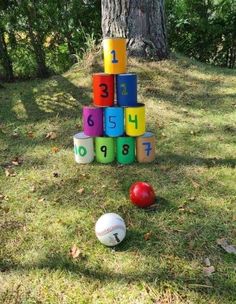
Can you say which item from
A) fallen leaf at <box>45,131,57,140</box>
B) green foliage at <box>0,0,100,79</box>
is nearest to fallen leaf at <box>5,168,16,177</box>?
fallen leaf at <box>45,131,57,140</box>

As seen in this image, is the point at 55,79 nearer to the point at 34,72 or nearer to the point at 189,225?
the point at 34,72

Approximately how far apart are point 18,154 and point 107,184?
1.45 metres

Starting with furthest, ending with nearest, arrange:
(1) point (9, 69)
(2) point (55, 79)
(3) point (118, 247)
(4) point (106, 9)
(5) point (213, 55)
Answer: (5) point (213, 55) → (1) point (9, 69) → (2) point (55, 79) → (4) point (106, 9) → (3) point (118, 247)

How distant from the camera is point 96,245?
10.7ft

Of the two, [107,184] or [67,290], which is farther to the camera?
[107,184]

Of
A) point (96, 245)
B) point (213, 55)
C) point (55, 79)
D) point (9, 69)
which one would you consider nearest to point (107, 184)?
point (96, 245)

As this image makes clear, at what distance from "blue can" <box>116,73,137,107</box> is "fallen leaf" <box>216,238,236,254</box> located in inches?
72.5

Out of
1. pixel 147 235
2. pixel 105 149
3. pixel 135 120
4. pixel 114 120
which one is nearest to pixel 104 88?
pixel 114 120

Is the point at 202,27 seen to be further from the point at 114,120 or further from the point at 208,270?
the point at 208,270

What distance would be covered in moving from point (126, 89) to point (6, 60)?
4733mm

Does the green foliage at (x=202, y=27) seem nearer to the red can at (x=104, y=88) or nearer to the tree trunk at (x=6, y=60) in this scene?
the tree trunk at (x=6, y=60)

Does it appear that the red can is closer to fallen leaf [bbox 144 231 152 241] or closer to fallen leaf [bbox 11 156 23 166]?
fallen leaf [bbox 11 156 23 166]

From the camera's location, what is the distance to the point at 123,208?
372 centimetres

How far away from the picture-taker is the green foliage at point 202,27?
8258 mm
